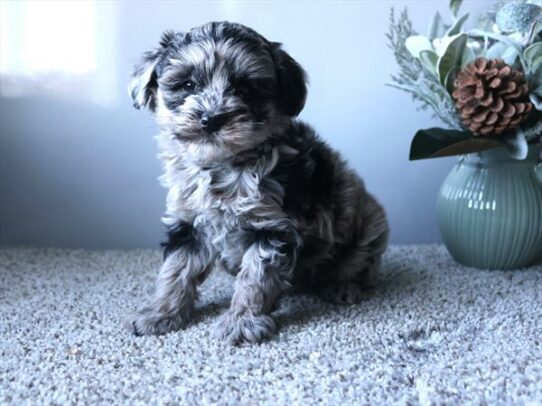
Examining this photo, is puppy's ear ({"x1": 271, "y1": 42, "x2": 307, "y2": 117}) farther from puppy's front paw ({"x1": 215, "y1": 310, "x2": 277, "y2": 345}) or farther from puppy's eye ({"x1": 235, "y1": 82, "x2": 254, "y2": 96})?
puppy's front paw ({"x1": 215, "y1": 310, "x2": 277, "y2": 345})

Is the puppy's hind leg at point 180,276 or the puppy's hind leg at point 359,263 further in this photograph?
the puppy's hind leg at point 359,263

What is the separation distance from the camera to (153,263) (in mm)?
1982

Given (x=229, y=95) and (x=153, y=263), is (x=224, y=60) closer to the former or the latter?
(x=229, y=95)

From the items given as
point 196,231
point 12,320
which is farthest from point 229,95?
point 12,320

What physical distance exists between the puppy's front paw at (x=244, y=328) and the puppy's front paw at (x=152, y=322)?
0.11 m

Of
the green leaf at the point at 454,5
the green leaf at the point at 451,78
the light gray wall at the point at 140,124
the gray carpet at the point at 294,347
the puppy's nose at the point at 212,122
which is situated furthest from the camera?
the light gray wall at the point at 140,124

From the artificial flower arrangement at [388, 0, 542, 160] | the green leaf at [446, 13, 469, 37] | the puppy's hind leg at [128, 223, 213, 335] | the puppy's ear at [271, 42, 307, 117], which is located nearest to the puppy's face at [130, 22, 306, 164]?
the puppy's ear at [271, 42, 307, 117]

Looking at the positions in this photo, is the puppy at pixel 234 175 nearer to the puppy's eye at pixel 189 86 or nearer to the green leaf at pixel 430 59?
the puppy's eye at pixel 189 86

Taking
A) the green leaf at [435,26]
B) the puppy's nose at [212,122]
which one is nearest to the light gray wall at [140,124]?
the green leaf at [435,26]

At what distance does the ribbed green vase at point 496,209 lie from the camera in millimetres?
1786

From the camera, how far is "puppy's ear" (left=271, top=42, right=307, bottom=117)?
144cm

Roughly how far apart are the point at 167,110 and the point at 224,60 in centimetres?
17

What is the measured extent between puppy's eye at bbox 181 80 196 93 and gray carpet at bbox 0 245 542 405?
1.73ft

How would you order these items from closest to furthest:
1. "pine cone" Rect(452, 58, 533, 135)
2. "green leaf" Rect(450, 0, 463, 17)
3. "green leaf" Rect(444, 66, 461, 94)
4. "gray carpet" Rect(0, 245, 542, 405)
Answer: "gray carpet" Rect(0, 245, 542, 405), "pine cone" Rect(452, 58, 533, 135), "green leaf" Rect(444, 66, 461, 94), "green leaf" Rect(450, 0, 463, 17)
